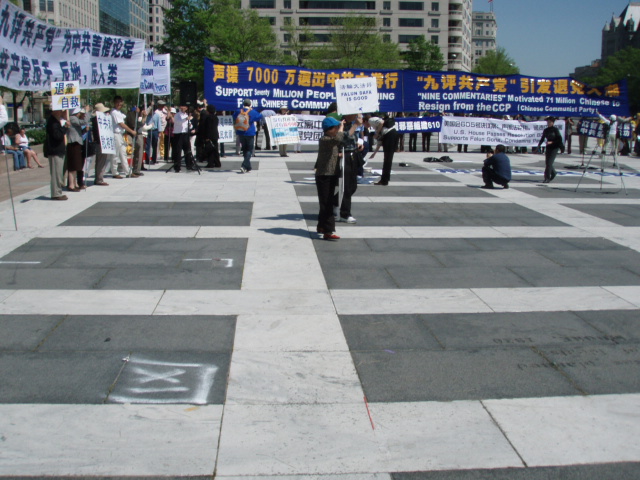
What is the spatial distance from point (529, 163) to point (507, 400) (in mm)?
18789

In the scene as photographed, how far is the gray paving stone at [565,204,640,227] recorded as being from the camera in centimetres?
1124

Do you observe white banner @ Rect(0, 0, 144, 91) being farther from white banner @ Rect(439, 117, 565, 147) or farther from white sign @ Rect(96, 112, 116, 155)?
white banner @ Rect(439, 117, 565, 147)

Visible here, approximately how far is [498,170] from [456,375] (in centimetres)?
1113

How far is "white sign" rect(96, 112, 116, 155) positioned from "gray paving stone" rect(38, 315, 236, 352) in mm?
8877

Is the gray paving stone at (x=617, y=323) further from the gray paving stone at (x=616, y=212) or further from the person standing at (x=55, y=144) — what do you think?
the person standing at (x=55, y=144)

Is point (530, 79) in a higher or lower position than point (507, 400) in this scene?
higher

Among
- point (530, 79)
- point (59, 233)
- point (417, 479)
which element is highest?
point (530, 79)

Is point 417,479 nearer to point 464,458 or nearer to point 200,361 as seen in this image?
point 464,458

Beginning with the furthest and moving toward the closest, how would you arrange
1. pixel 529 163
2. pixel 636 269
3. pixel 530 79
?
pixel 530 79, pixel 529 163, pixel 636 269

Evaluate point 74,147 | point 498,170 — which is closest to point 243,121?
point 74,147

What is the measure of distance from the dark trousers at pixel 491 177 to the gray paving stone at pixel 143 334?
34.8ft

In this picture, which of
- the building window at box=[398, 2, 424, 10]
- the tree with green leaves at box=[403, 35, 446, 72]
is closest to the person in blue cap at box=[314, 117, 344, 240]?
the tree with green leaves at box=[403, 35, 446, 72]

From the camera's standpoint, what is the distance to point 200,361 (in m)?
4.98

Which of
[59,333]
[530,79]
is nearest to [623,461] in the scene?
[59,333]
